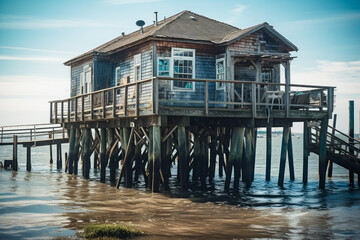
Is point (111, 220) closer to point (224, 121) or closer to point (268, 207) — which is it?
point (268, 207)

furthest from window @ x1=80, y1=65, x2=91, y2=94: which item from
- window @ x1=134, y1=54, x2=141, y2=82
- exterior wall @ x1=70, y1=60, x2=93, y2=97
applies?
window @ x1=134, y1=54, x2=141, y2=82

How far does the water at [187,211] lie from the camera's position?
11961mm

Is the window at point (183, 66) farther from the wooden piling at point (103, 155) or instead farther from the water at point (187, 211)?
the wooden piling at point (103, 155)

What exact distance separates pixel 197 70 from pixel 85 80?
8.61 metres

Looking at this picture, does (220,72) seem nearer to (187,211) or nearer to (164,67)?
(164,67)

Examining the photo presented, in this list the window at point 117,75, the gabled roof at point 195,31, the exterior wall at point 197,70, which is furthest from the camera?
the window at point 117,75

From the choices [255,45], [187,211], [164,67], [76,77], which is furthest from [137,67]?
[187,211]

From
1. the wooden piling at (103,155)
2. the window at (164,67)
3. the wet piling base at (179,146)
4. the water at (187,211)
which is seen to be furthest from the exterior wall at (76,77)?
the window at (164,67)

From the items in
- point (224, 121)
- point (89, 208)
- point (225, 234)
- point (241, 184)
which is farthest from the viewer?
point (241, 184)

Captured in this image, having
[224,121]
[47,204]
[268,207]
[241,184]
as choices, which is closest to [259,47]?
[224,121]

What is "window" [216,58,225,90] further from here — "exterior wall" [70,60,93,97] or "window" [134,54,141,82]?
"exterior wall" [70,60,93,97]

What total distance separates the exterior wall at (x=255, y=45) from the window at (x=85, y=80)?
892 centimetres

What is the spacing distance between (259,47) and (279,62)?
1.12m

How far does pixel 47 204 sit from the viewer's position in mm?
15984
